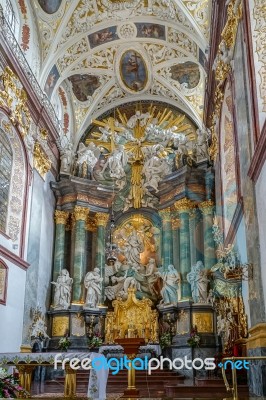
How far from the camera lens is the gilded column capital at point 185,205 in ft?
62.5

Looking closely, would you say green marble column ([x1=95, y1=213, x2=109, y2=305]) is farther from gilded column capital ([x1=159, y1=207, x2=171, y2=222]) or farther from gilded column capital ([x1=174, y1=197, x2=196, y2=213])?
gilded column capital ([x1=174, y1=197, x2=196, y2=213])

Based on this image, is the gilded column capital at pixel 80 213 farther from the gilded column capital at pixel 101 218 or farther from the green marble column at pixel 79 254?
the gilded column capital at pixel 101 218

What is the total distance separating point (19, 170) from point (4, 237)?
2780 millimetres

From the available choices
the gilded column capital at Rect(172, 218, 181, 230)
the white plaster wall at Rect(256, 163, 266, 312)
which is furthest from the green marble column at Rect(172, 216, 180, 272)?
the white plaster wall at Rect(256, 163, 266, 312)

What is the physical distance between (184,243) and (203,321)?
10.5 ft

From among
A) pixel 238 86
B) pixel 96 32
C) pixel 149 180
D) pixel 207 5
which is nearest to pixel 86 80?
pixel 96 32

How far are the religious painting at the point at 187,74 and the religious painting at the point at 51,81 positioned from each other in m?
5.02

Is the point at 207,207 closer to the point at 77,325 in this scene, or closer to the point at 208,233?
the point at 208,233

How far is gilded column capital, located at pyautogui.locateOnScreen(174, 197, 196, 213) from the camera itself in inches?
750

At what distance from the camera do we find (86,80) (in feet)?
68.7

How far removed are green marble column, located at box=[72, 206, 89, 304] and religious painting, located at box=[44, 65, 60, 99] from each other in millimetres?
4861

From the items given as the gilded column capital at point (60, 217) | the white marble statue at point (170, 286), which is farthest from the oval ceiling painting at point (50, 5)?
the white marble statue at point (170, 286)

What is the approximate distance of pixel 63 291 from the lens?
18.1 m

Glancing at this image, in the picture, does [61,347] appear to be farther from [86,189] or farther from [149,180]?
[149,180]
